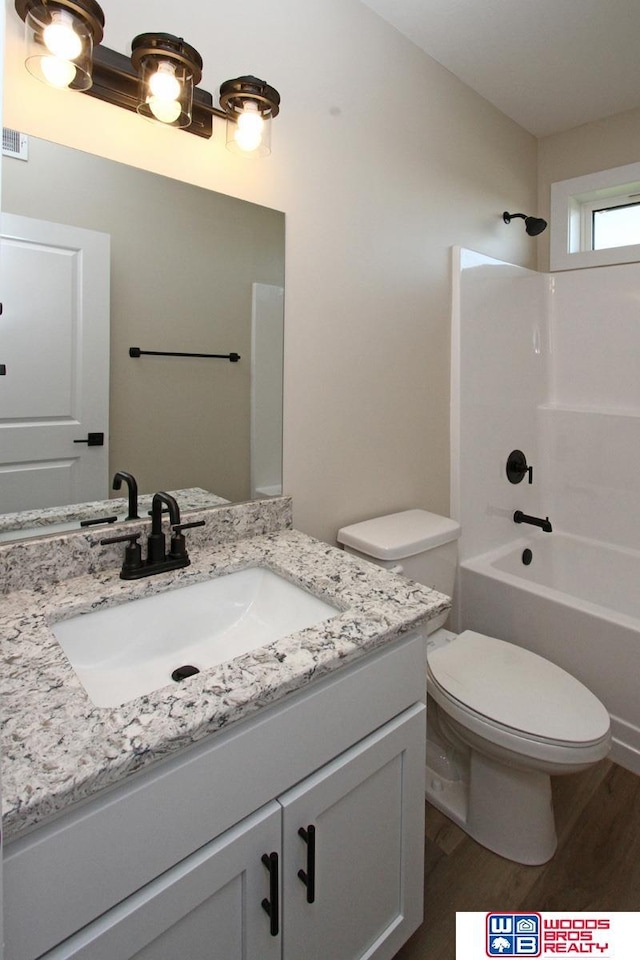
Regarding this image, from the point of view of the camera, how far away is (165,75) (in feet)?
3.86

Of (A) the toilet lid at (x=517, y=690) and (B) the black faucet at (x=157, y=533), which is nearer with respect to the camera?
(B) the black faucet at (x=157, y=533)

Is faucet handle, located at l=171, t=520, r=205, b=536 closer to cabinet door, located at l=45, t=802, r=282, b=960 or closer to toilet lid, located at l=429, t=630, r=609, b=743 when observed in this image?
cabinet door, located at l=45, t=802, r=282, b=960

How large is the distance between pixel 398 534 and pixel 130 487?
87 centimetres

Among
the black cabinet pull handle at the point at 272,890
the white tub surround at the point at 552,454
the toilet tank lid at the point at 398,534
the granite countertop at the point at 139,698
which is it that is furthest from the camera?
the white tub surround at the point at 552,454

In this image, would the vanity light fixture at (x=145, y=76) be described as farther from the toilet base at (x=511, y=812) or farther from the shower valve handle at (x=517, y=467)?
the toilet base at (x=511, y=812)

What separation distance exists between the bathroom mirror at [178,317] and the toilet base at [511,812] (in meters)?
1.07

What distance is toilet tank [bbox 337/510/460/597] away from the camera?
5.47 ft

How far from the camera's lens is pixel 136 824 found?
0.71 m

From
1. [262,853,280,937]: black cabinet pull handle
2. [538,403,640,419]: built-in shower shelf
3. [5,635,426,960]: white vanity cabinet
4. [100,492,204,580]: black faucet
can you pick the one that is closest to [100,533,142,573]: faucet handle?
[100,492,204,580]: black faucet

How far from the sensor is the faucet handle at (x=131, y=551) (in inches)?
47.5

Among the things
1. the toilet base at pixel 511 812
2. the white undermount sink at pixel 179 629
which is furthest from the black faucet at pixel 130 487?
the toilet base at pixel 511 812

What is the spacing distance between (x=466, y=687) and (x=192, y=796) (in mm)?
975

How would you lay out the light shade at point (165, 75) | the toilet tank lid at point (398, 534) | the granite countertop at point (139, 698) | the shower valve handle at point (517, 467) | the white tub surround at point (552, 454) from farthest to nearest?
the shower valve handle at point (517, 467)
the white tub surround at point (552, 454)
the toilet tank lid at point (398, 534)
the light shade at point (165, 75)
the granite countertop at point (139, 698)

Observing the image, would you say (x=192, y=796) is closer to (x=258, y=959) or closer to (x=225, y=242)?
(x=258, y=959)
